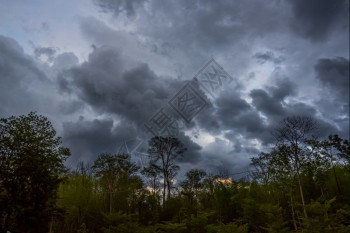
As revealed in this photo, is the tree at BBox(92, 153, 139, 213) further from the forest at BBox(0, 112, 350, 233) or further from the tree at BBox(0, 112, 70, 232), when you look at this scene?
the tree at BBox(0, 112, 70, 232)

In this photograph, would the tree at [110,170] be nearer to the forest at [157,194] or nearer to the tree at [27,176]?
the forest at [157,194]

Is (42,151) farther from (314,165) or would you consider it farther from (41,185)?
(314,165)

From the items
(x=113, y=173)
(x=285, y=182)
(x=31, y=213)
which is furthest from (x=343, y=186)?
(x=31, y=213)

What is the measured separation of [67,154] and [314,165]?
1952cm

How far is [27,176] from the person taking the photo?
15.4m

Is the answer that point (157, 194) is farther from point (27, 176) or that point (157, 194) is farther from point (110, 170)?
point (27, 176)

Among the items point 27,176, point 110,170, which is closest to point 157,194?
point 110,170

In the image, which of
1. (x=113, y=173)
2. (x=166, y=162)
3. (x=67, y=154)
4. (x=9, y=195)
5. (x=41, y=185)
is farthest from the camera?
(x=166, y=162)

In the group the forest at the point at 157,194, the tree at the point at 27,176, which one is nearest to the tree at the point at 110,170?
the forest at the point at 157,194

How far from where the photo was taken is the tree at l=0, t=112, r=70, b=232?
14.6 metres

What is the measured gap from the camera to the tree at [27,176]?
48.1ft

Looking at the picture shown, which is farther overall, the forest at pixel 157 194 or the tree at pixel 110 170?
the tree at pixel 110 170

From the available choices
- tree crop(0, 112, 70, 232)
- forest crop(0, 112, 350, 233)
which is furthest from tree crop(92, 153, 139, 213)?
tree crop(0, 112, 70, 232)

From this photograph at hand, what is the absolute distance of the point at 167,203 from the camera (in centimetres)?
3066
